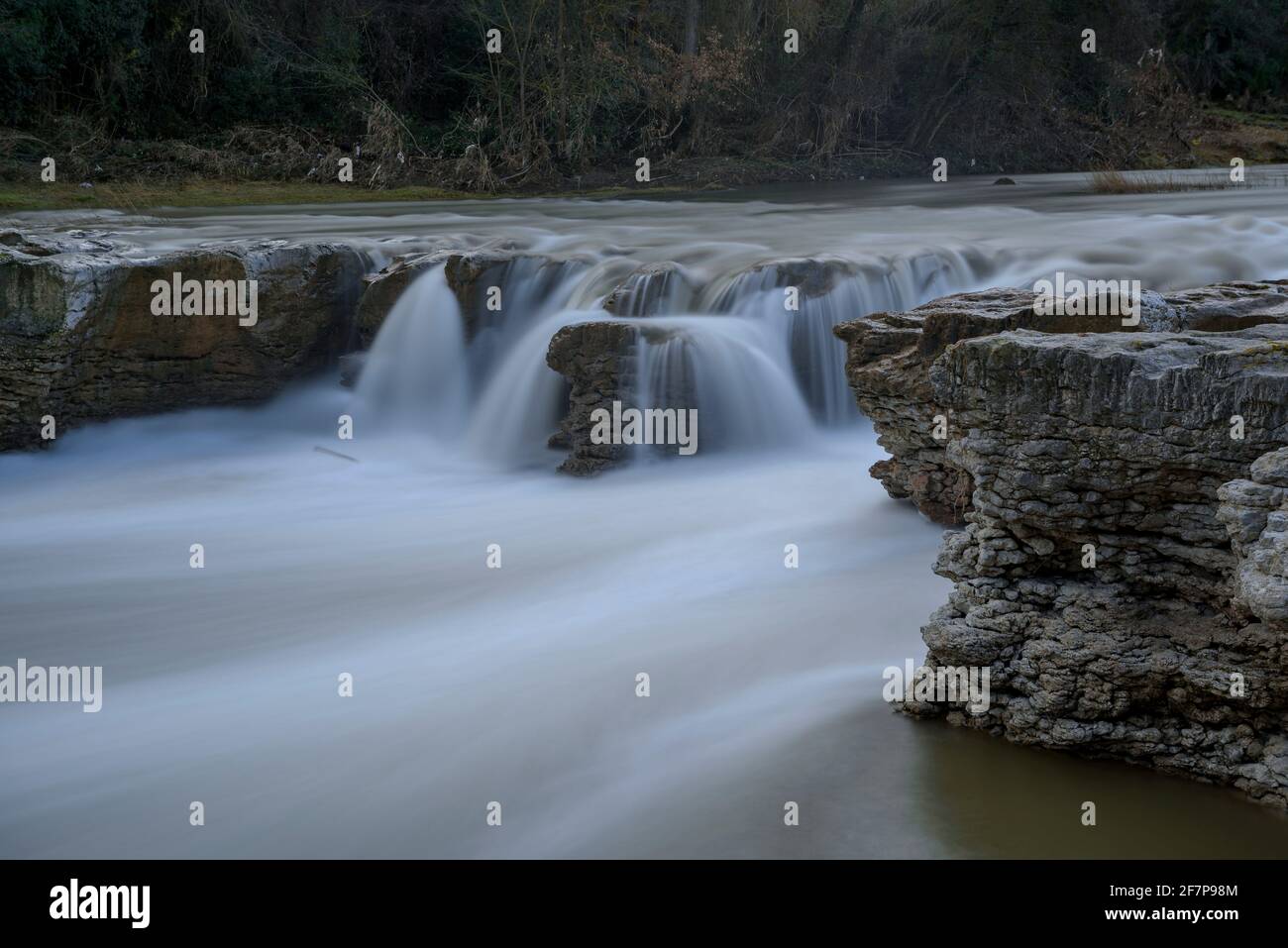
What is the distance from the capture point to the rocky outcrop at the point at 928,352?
17.9 feet

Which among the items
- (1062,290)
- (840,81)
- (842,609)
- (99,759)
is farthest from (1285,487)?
(840,81)

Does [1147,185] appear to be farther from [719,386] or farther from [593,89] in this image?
[719,386]

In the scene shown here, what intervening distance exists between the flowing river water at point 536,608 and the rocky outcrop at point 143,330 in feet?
0.97

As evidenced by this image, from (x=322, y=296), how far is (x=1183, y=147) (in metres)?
19.5

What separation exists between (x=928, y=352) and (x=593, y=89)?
1610cm

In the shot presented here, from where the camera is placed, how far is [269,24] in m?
22.3

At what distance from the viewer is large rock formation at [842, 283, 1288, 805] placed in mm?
3621

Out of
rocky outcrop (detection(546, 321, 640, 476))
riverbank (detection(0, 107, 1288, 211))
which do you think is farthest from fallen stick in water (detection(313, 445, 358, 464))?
riverbank (detection(0, 107, 1288, 211))

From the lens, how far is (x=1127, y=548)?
13.1 feet

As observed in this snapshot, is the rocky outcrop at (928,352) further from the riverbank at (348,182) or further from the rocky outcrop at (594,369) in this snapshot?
the riverbank at (348,182)

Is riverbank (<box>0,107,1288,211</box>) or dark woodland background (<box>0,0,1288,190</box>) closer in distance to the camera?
riverbank (<box>0,107,1288,211</box>)

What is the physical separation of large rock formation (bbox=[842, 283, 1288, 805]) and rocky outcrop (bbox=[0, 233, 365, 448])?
7343 mm

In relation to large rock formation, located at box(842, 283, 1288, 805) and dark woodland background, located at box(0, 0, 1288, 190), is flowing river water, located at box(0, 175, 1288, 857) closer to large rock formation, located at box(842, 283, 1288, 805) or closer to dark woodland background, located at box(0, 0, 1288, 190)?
large rock formation, located at box(842, 283, 1288, 805)

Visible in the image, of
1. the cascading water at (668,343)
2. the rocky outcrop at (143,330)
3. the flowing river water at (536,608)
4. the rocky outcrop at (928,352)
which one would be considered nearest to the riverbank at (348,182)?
the flowing river water at (536,608)
